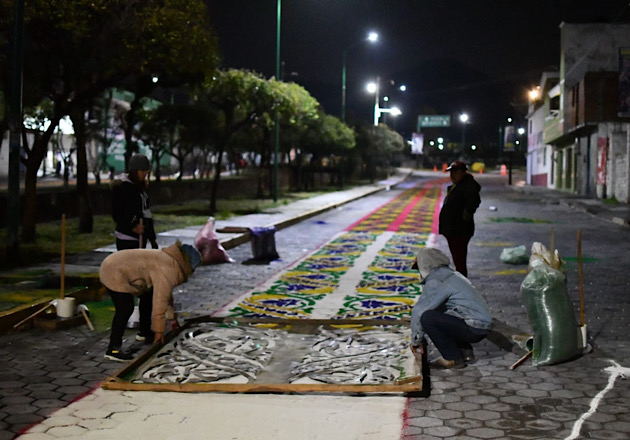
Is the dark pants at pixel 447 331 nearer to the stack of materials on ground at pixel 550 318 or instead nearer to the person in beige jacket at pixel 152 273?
the stack of materials on ground at pixel 550 318

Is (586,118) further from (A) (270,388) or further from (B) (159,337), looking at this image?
(A) (270,388)

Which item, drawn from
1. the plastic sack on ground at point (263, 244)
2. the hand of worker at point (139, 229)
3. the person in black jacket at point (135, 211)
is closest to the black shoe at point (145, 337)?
the person in black jacket at point (135, 211)

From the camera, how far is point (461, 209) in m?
9.62

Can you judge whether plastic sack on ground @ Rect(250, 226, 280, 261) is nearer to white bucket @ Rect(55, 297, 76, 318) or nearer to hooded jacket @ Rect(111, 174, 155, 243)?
white bucket @ Rect(55, 297, 76, 318)

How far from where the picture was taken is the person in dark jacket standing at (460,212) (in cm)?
960

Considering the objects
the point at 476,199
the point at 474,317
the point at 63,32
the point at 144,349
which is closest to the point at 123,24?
the point at 63,32

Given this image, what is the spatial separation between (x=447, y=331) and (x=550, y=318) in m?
0.87

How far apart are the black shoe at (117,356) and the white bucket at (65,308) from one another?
1662 millimetres

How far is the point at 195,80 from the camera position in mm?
20766

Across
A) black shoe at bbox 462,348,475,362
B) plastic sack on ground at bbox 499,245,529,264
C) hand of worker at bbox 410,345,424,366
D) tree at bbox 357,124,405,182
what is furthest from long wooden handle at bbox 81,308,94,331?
tree at bbox 357,124,405,182

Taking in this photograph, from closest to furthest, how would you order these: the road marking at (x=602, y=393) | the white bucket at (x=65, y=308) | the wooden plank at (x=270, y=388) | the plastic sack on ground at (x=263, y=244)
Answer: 1. the road marking at (x=602, y=393)
2. the wooden plank at (x=270, y=388)
3. the white bucket at (x=65, y=308)
4. the plastic sack on ground at (x=263, y=244)

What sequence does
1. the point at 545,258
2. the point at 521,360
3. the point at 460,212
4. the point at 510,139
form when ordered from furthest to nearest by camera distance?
the point at 510,139 → the point at 460,212 → the point at 545,258 → the point at 521,360

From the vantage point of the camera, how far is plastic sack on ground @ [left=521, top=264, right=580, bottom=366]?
6605 mm

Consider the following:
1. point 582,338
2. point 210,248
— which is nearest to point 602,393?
point 582,338
